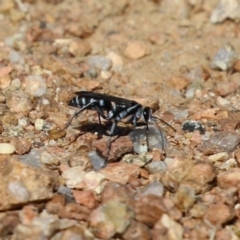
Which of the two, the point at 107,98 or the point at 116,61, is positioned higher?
the point at 107,98

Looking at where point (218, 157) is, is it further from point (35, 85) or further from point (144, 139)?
point (35, 85)

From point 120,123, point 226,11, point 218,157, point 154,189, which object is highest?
point 226,11

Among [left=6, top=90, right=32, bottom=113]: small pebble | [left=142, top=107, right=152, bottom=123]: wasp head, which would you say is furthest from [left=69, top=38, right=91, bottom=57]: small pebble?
[left=142, top=107, right=152, bottom=123]: wasp head

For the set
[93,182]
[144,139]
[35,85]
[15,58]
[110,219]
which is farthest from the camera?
[15,58]

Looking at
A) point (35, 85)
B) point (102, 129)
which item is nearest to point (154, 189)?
point (102, 129)

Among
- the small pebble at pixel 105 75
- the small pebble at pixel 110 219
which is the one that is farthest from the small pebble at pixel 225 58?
the small pebble at pixel 110 219

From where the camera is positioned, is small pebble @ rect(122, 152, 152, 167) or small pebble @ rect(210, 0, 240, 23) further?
small pebble @ rect(210, 0, 240, 23)

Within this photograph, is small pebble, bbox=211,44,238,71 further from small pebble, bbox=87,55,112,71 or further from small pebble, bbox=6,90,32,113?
small pebble, bbox=6,90,32,113
